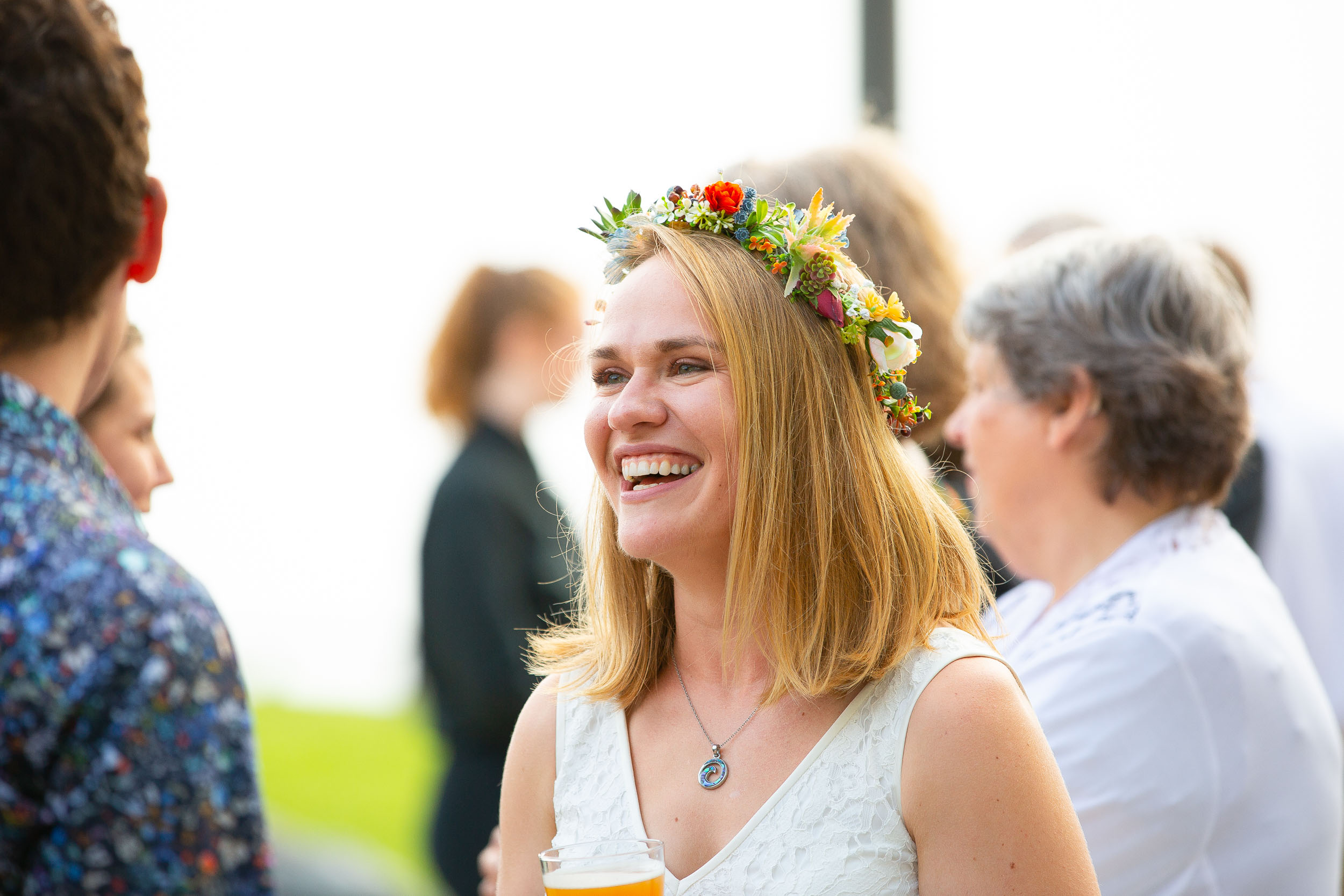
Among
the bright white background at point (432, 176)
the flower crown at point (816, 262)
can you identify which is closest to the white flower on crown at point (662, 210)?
the flower crown at point (816, 262)

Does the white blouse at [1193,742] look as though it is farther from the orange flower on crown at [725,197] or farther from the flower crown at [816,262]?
the orange flower on crown at [725,197]

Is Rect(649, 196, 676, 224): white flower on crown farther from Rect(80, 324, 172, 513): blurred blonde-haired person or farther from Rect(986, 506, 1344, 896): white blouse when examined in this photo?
Rect(986, 506, 1344, 896): white blouse

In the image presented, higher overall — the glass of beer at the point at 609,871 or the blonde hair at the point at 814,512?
the blonde hair at the point at 814,512

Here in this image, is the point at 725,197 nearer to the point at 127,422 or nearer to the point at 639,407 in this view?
the point at 639,407

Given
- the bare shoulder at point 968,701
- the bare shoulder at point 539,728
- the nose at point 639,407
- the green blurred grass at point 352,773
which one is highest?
the nose at point 639,407

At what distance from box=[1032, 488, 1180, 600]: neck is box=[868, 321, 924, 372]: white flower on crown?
0.75 metres

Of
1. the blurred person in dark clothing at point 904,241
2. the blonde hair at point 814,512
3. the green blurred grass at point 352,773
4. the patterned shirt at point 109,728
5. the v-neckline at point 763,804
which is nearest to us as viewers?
the patterned shirt at point 109,728

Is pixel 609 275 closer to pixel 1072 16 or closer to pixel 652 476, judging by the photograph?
pixel 652 476

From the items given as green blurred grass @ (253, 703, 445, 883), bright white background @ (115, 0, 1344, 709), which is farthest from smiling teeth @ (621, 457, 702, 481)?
green blurred grass @ (253, 703, 445, 883)

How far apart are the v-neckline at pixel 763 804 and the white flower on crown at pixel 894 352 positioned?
487 millimetres

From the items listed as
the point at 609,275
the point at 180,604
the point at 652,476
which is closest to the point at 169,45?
the point at 609,275

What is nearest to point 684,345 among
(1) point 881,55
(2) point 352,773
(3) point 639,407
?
(3) point 639,407

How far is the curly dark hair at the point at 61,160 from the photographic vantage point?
1.00 metres

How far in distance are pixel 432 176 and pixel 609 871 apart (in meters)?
2.96
